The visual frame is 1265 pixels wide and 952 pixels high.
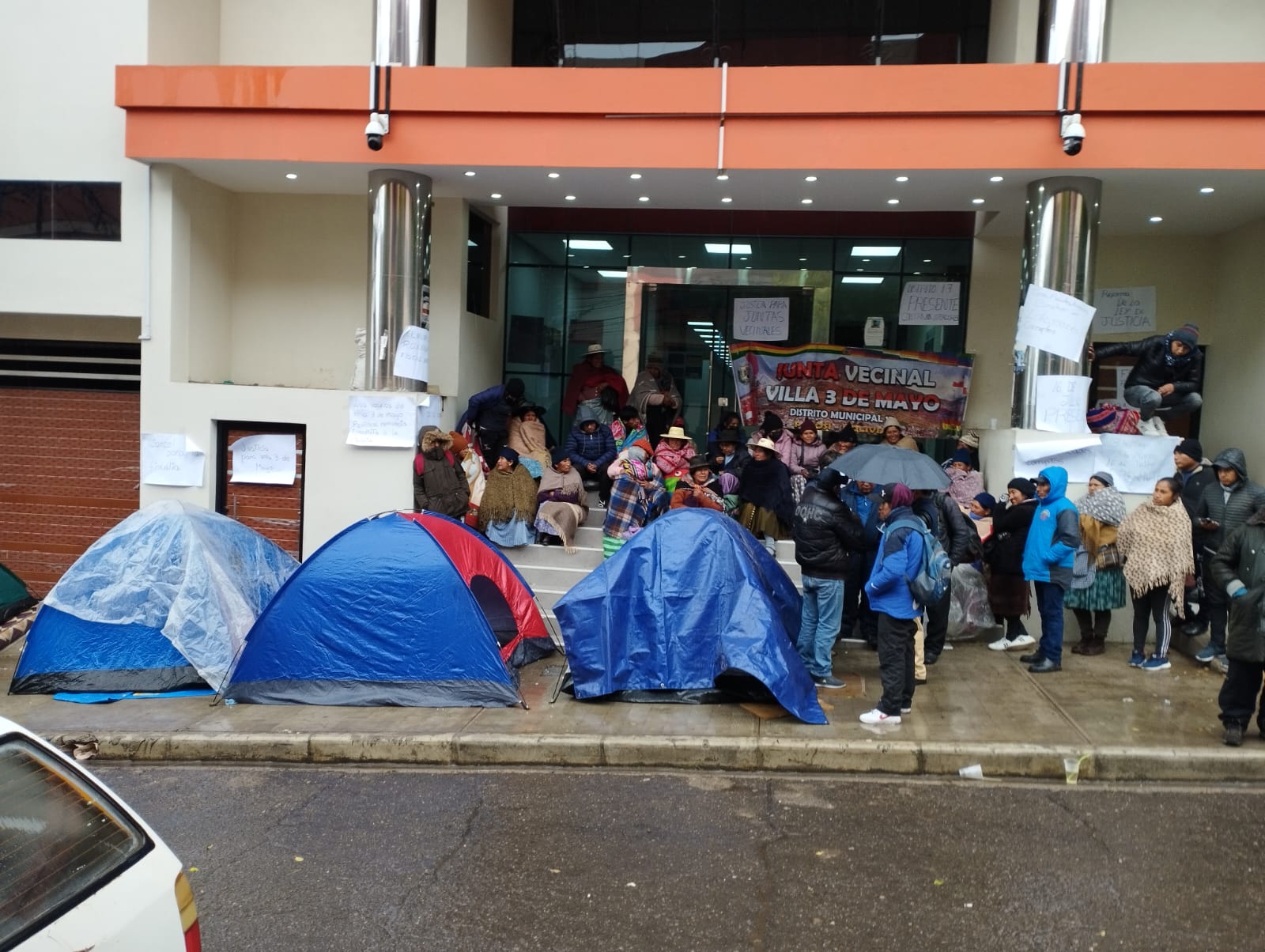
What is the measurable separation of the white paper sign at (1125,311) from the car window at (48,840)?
12503 mm

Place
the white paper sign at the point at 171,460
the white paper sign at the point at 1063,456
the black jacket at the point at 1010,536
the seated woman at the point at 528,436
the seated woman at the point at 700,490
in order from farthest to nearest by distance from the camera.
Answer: the seated woman at the point at 528,436, the white paper sign at the point at 171,460, the white paper sign at the point at 1063,456, the seated woman at the point at 700,490, the black jacket at the point at 1010,536

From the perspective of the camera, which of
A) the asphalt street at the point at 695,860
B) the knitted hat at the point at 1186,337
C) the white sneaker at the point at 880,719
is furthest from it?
the knitted hat at the point at 1186,337

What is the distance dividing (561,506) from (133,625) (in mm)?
4287

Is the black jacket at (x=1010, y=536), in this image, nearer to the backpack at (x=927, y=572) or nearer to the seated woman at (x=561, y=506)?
the backpack at (x=927, y=572)

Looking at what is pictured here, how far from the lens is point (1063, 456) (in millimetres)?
10344

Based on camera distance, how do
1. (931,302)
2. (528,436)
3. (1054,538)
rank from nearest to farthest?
(1054,538)
(528,436)
(931,302)

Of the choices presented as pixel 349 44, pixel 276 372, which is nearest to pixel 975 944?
pixel 276 372

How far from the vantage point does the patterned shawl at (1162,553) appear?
887 cm

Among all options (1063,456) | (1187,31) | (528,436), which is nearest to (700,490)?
(528,436)

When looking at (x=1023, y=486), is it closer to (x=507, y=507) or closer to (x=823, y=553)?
(x=823, y=553)

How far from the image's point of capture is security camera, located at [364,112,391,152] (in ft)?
34.2

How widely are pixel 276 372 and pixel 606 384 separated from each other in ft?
13.6

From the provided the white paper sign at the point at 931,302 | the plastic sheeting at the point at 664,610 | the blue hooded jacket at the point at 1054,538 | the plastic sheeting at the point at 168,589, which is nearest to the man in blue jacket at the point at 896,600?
the plastic sheeting at the point at 664,610

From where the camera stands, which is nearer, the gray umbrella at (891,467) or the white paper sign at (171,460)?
the gray umbrella at (891,467)
